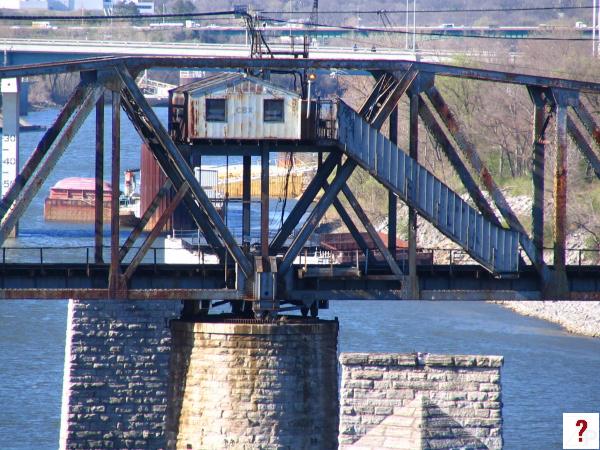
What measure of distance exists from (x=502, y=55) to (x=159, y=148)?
8872cm

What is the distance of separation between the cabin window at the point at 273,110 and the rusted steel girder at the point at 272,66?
74cm

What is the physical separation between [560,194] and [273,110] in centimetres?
654

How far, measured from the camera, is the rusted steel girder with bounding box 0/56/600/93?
3020 centimetres

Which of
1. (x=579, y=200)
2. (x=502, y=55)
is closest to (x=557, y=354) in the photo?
(x=579, y=200)

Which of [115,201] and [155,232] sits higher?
[115,201]

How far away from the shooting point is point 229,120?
31453 millimetres

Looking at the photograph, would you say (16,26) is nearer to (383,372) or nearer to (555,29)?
(555,29)

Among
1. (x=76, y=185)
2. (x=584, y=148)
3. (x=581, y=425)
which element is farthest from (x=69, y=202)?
(x=584, y=148)

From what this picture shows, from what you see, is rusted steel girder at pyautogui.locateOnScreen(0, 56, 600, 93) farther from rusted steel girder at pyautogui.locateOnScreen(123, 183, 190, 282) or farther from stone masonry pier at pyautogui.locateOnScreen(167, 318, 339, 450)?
stone masonry pier at pyautogui.locateOnScreen(167, 318, 339, 450)

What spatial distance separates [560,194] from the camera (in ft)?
107

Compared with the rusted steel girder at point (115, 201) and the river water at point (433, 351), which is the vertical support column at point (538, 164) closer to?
the rusted steel girder at point (115, 201)

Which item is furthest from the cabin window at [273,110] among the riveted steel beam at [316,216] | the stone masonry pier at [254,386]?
the stone masonry pier at [254,386]

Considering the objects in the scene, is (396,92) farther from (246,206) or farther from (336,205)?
(246,206)

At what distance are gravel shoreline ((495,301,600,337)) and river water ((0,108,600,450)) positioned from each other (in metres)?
0.77
